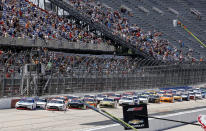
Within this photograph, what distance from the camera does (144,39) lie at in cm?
5166

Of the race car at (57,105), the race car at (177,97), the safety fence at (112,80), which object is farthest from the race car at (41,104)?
the race car at (177,97)

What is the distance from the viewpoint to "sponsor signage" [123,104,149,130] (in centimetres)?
889

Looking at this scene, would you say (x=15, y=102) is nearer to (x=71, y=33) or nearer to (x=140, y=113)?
(x=71, y=33)

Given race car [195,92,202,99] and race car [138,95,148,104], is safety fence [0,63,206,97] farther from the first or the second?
race car [195,92,202,99]

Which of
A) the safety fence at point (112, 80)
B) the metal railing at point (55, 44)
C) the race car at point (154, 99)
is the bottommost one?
the race car at point (154, 99)

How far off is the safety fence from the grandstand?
75 millimetres

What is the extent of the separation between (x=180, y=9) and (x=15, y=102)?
5110cm

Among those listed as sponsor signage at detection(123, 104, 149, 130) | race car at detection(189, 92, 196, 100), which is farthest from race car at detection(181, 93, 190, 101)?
sponsor signage at detection(123, 104, 149, 130)

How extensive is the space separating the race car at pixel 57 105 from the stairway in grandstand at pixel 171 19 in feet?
108

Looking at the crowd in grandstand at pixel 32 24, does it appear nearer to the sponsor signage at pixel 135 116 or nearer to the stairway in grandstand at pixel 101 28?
the stairway in grandstand at pixel 101 28

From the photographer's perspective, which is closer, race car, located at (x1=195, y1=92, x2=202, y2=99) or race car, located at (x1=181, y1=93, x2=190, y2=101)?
race car, located at (x1=181, y1=93, x2=190, y2=101)

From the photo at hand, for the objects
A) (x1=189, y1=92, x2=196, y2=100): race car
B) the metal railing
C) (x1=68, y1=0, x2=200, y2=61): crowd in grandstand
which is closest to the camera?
the metal railing

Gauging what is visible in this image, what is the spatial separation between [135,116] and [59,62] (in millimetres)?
Answer: 22389

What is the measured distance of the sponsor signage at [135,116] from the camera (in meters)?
8.89
